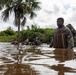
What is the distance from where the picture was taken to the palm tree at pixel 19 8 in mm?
38156

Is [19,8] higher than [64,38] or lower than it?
higher

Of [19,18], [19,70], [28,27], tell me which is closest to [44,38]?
[28,27]

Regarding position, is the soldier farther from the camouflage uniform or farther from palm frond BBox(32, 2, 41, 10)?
palm frond BBox(32, 2, 41, 10)

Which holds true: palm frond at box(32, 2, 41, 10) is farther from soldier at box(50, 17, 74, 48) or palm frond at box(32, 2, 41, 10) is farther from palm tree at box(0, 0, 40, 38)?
soldier at box(50, 17, 74, 48)

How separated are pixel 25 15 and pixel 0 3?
4340 millimetres

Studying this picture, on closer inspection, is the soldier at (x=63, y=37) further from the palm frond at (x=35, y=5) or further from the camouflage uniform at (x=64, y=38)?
the palm frond at (x=35, y=5)

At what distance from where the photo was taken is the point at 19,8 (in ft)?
126

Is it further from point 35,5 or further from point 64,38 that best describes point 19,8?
point 64,38

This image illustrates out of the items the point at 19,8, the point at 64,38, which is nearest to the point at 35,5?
the point at 19,8

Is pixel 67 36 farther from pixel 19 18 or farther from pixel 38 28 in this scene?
pixel 19 18

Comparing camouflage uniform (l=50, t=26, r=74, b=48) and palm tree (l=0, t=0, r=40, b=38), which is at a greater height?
palm tree (l=0, t=0, r=40, b=38)

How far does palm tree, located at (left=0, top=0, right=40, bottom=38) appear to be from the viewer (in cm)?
3816

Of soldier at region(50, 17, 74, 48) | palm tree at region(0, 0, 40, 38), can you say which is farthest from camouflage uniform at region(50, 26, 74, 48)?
palm tree at region(0, 0, 40, 38)

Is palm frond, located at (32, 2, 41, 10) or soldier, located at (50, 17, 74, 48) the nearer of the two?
soldier, located at (50, 17, 74, 48)
